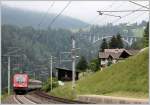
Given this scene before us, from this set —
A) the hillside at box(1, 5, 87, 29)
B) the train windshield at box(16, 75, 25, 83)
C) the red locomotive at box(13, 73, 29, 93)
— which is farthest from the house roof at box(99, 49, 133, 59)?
the train windshield at box(16, 75, 25, 83)

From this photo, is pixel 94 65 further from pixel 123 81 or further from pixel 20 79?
pixel 123 81

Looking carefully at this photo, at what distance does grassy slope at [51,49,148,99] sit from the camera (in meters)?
30.0

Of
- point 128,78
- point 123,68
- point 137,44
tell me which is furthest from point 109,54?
point 128,78

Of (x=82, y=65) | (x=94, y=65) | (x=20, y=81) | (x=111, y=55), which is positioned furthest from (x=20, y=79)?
(x=82, y=65)

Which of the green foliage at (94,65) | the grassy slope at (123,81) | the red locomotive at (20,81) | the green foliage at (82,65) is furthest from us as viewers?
the green foliage at (82,65)

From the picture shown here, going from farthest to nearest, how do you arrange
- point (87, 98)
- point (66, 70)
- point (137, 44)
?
point (137, 44) < point (66, 70) < point (87, 98)

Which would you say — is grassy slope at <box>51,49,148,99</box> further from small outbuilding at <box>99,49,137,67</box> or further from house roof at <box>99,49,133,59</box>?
house roof at <box>99,49,133,59</box>

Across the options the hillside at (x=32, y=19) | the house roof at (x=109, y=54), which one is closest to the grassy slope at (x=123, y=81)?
the hillside at (x=32, y=19)

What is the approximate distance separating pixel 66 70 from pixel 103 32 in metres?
22.0

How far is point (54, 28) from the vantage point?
59.6 metres

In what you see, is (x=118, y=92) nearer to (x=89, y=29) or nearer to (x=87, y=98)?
(x=87, y=98)

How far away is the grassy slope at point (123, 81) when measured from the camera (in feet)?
98.4

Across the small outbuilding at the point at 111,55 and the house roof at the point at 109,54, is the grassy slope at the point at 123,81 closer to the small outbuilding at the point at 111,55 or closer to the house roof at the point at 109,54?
the small outbuilding at the point at 111,55

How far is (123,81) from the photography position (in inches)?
1340
